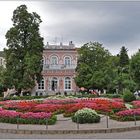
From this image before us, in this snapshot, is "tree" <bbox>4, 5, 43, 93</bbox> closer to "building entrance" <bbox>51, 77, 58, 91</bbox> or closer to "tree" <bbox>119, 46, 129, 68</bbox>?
"building entrance" <bbox>51, 77, 58, 91</bbox>

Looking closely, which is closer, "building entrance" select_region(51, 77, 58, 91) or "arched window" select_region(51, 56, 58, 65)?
"building entrance" select_region(51, 77, 58, 91)

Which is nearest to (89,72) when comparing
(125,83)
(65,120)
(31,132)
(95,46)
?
(95,46)

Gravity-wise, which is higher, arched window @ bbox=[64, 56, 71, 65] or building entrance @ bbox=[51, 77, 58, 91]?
arched window @ bbox=[64, 56, 71, 65]

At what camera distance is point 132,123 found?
20953 millimetres

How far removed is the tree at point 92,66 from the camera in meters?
60.1

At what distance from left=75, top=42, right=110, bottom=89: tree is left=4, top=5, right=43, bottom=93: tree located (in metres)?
7.36

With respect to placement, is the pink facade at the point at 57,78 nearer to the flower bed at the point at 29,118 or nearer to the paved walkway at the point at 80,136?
the flower bed at the point at 29,118

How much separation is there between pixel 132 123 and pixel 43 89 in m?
54.0

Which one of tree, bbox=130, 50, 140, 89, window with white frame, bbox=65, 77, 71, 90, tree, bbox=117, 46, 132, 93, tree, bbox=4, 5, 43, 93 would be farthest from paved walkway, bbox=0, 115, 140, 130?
window with white frame, bbox=65, 77, 71, 90

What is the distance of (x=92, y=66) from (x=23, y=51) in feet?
38.0

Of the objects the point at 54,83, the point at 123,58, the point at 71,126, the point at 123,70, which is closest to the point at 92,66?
the point at 54,83

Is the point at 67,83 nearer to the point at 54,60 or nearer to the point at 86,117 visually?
the point at 54,60

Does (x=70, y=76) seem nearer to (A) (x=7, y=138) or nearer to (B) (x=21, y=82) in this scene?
(B) (x=21, y=82)

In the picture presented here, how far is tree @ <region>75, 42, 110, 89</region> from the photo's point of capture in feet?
197
